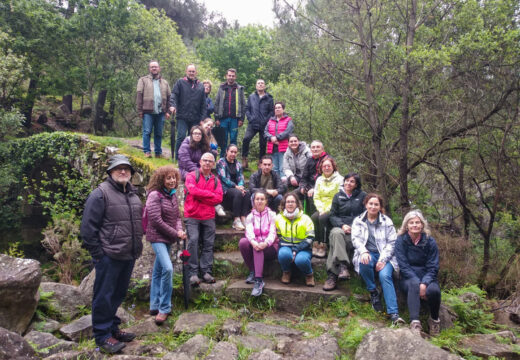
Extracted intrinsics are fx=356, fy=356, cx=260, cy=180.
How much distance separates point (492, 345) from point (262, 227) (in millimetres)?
3104

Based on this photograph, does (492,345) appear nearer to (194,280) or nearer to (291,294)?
(291,294)

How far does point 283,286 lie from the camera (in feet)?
17.2

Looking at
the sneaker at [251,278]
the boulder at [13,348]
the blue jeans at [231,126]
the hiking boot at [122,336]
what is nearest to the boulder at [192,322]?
the hiking boot at [122,336]

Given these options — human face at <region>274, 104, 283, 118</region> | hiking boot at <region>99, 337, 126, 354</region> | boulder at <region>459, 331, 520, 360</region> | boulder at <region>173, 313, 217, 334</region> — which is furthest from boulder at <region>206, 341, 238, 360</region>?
human face at <region>274, 104, 283, 118</region>

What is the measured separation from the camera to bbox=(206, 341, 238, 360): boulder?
3411 millimetres

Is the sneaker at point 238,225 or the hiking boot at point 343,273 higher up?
the sneaker at point 238,225

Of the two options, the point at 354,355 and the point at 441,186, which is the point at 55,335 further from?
the point at 441,186

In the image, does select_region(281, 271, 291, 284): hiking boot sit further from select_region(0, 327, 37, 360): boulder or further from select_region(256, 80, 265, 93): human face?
select_region(256, 80, 265, 93): human face

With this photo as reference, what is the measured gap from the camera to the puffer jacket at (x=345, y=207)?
5383mm

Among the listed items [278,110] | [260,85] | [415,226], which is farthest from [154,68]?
[415,226]

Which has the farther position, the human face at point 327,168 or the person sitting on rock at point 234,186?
the person sitting on rock at point 234,186

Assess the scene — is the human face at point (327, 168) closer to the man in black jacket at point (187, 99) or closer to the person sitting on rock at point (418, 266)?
the person sitting on rock at point (418, 266)

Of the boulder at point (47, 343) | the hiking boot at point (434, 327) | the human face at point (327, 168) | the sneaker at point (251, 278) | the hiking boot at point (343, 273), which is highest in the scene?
the human face at point (327, 168)

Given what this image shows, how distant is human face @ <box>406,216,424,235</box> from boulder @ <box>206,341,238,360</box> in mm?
2616
